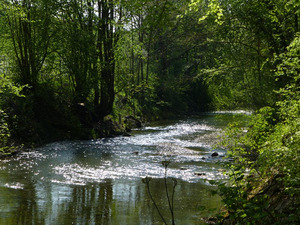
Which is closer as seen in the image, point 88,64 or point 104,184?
point 104,184

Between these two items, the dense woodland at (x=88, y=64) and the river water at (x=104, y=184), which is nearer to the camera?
the river water at (x=104, y=184)

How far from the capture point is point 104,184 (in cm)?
1014

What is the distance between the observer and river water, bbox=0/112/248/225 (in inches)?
291

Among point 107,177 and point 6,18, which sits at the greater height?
point 6,18

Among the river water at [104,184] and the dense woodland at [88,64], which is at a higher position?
the dense woodland at [88,64]

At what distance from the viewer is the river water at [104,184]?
738cm

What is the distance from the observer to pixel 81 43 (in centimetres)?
1959

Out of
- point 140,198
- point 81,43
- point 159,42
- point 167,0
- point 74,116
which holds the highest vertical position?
point 159,42

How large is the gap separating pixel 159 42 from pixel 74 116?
19.7 metres

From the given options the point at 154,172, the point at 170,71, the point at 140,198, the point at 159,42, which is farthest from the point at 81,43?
the point at 170,71

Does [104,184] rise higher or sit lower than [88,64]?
lower

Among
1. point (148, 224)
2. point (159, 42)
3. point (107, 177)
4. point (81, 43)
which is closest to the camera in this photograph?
point (148, 224)

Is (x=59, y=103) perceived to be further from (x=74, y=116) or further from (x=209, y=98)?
(x=209, y=98)

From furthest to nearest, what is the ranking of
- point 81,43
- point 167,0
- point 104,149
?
1. point 81,43
2. point 104,149
3. point 167,0
